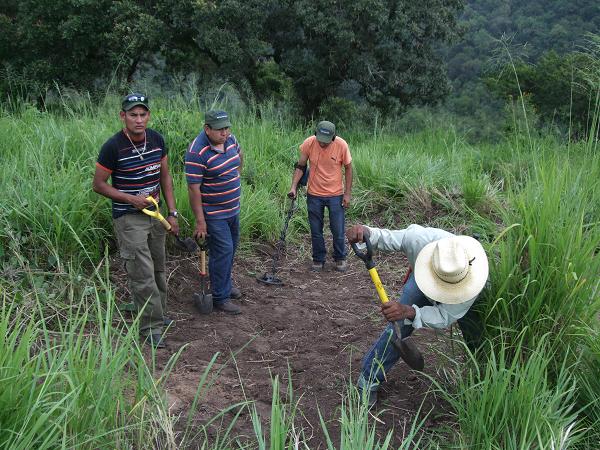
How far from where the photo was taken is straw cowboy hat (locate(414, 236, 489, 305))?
2928mm

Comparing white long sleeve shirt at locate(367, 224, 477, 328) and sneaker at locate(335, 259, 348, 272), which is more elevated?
white long sleeve shirt at locate(367, 224, 477, 328)

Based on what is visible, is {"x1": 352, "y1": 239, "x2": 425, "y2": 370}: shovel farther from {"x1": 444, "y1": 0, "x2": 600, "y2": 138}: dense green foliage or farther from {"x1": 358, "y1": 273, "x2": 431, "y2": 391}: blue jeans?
{"x1": 444, "y1": 0, "x2": 600, "y2": 138}: dense green foliage

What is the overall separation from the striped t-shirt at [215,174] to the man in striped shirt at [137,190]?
31cm

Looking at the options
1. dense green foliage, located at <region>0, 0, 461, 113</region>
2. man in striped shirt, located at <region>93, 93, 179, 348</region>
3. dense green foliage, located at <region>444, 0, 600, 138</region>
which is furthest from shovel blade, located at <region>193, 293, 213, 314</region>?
dense green foliage, located at <region>0, 0, 461, 113</region>

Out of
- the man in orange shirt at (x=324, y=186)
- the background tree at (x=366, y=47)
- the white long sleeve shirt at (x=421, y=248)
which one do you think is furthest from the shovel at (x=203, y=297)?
the background tree at (x=366, y=47)

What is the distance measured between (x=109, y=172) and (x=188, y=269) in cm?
163

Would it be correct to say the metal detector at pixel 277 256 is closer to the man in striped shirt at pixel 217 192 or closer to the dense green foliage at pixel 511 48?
the man in striped shirt at pixel 217 192

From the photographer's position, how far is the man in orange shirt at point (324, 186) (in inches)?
240

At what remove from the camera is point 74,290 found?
436 cm

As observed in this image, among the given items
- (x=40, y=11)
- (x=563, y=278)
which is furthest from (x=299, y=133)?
(x=40, y=11)

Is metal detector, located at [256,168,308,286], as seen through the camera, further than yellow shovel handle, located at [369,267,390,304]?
Yes

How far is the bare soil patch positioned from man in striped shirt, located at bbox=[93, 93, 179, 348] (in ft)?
1.36

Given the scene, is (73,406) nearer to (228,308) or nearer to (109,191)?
(109,191)

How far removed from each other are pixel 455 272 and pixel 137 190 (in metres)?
2.33
